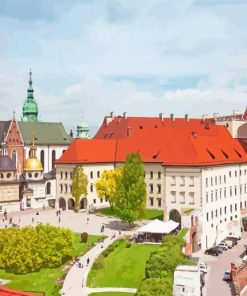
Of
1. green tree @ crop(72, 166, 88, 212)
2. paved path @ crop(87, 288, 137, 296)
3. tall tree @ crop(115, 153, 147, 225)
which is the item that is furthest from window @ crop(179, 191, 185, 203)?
green tree @ crop(72, 166, 88, 212)

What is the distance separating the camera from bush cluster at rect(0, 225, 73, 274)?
52.2 m

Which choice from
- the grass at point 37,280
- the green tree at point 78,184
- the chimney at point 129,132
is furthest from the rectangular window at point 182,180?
the chimney at point 129,132

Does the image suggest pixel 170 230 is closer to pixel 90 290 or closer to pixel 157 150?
pixel 90 290

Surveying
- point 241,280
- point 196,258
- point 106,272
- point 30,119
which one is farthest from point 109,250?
point 30,119

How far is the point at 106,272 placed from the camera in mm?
51625

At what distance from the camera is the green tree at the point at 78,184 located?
8525cm

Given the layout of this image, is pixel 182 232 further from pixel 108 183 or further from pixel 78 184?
pixel 78 184

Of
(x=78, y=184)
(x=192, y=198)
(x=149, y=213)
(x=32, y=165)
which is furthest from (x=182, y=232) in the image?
(x=32, y=165)

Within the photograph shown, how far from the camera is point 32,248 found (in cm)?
5281

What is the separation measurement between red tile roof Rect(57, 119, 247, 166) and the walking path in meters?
17.4

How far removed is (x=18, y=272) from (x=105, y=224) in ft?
73.3

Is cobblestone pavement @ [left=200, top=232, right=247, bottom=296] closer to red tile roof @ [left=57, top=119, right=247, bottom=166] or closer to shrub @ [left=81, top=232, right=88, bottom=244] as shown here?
red tile roof @ [left=57, top=119, right=247, bottom=166]

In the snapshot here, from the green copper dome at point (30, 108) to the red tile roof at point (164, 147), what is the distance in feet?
127

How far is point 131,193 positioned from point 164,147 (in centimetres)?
Answer: 2130
